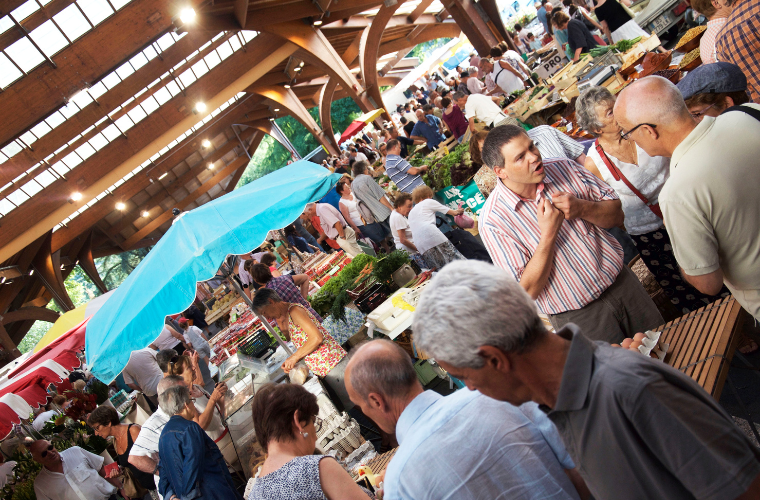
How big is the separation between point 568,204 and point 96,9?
11.4 m

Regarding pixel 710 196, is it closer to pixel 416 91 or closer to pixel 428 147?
pixel 428 147

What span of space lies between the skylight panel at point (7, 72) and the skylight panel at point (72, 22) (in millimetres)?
1238

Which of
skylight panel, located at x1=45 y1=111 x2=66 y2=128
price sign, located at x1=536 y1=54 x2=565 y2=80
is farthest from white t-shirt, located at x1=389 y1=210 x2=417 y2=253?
skylight panel, located at x1=45 y1=111 x2=66 y2=128

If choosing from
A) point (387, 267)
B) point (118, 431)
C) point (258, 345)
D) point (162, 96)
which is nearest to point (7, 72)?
point (162, 96)

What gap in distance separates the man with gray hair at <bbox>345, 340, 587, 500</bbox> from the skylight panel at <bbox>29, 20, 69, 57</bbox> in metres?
11.5

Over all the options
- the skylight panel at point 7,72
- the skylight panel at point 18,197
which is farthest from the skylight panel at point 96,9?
the skylight panel at point 18,197

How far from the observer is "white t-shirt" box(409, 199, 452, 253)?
5578 millimetres

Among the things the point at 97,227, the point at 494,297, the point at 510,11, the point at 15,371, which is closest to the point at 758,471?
the point at 494,297

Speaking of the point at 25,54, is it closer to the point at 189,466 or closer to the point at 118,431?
the point at 118,431

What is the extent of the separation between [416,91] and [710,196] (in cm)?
2104

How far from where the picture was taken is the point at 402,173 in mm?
7801

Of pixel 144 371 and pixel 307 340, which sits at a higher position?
pixel 144 371

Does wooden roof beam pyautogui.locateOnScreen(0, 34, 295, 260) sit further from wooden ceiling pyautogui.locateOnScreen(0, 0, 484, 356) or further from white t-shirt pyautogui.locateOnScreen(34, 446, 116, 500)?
white t-shirt pyautogui.locateOnScreen(34, 446, 116, 500)

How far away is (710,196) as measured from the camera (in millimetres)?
1735
